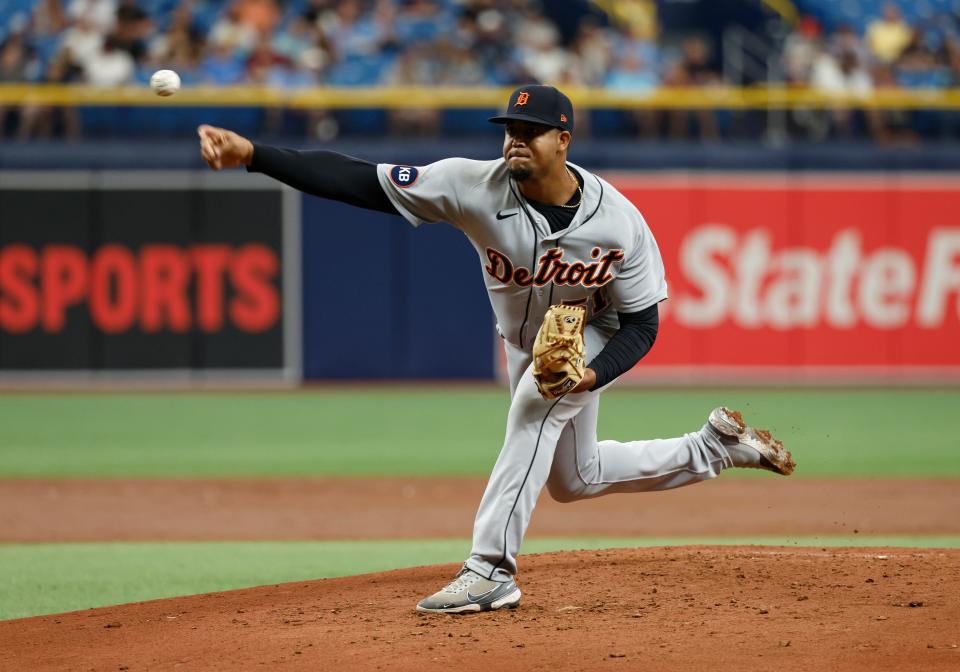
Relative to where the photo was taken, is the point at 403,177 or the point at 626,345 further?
the point at 626,345

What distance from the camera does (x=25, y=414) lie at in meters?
12.8

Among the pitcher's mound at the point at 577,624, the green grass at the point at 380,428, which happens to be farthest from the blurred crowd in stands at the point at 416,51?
the pitcher's mound at the point at 577,624

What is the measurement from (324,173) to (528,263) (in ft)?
2.37

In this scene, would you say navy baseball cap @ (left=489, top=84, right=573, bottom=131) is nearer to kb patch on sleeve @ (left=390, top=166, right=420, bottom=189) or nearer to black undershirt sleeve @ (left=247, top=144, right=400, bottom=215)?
kb patch on sleeve @ (left=390, top=166, right=420, bottom=189)

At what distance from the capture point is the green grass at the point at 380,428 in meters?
9.84

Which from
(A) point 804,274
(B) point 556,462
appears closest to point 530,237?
(B) point 556,462

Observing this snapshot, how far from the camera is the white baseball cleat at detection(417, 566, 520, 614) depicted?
4.52 m

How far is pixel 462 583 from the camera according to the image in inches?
180

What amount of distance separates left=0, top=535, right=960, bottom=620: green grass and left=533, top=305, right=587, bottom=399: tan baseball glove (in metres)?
1.95

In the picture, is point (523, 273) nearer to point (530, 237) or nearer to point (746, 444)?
point (530, 237)

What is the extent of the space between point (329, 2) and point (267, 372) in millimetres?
4311

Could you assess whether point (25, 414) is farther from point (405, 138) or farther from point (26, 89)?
point (405, 138)

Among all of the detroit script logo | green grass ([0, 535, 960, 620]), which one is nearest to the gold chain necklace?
the detroit script logo

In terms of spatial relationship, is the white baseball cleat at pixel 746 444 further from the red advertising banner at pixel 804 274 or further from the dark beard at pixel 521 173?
the red advertising banner at pixel 804 274
